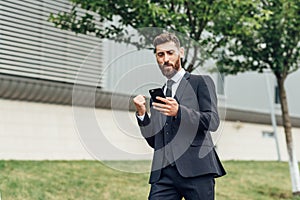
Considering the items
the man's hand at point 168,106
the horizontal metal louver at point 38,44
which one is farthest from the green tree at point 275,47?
the man's hand at point 168,106

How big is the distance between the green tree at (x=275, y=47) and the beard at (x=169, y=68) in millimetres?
6011

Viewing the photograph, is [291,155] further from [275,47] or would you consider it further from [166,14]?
[166,14]

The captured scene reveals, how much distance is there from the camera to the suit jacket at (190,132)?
4395 mm

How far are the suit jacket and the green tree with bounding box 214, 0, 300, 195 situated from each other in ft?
19.6

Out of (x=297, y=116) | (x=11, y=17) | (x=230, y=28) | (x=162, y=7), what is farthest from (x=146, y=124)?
(x=297, y=116)

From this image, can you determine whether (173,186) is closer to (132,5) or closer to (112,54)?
(112,54)

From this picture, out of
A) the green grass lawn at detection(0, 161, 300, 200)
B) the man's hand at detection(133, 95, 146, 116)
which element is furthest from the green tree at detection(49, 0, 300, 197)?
the man's hand at detection(133, 95, 146, 116)

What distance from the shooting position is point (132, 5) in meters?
8.73

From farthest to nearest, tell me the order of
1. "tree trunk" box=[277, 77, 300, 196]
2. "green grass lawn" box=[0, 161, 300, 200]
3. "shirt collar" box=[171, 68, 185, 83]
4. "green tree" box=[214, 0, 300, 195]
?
1. "tree trunk" box=[277, 77, 300, 196]
2. "green tree" box=[214, 0, 300, 195]
3. "green grass lawn" box=[0, 161, 300, 200]
4. "shirt collar" box=[171, 68, 185, 83]

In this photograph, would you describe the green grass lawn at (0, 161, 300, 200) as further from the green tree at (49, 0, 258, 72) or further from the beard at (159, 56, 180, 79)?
the beard at (159, 56, 180, 79)

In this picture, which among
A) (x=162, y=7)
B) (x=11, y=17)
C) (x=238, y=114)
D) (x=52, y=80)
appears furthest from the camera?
(x=238, y=114)

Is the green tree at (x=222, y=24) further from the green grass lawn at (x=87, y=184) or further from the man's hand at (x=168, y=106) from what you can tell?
the man's hand at (x=168, y=106)

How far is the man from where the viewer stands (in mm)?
4371

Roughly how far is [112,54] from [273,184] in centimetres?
720
